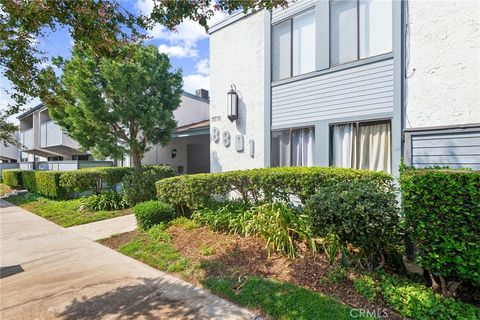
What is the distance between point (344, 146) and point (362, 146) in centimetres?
43

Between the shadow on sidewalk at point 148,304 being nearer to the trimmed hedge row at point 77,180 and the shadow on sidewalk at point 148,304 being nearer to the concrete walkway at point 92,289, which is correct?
the concrete walkway at point 92,289

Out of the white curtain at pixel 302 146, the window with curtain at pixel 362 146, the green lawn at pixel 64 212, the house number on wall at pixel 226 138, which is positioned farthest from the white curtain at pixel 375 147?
the green lawn at pixel 64 212

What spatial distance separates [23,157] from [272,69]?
36208mm

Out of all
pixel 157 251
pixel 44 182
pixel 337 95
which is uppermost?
pixel 337 95

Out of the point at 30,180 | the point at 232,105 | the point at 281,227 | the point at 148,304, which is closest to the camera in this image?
the point at 148,304

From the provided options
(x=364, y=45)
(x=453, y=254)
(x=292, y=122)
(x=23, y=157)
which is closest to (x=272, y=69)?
(x=292, y=122)

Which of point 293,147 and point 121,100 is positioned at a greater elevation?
point 121,100

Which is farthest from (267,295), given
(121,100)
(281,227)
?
(121,100)

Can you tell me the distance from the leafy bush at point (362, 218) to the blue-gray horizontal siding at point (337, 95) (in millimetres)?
3070

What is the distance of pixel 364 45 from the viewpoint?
6375 millimetres

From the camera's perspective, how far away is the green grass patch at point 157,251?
468 centimetres

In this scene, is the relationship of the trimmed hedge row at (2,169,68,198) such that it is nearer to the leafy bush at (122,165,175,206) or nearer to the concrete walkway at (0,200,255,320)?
the leafy bush at (122,165,175,206)

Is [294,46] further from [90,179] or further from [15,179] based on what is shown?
[15,179]

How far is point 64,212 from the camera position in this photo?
9.65 metres
